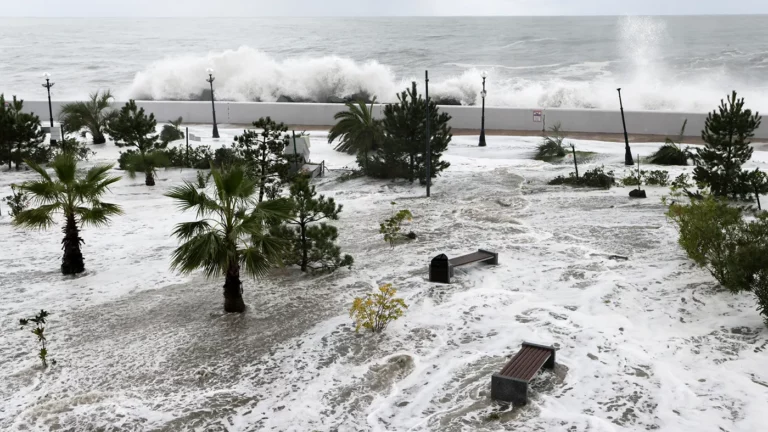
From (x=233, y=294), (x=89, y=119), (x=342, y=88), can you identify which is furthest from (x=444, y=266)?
(x=342, y=88)

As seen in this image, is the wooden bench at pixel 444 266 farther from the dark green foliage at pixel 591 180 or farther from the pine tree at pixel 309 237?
the dark green foliage at pixel 591 180

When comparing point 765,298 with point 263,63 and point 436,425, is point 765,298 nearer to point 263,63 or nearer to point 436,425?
point 436,425

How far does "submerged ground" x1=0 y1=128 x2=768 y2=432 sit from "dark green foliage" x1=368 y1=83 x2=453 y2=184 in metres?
5.51

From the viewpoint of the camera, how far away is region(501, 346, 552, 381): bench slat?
838 centimetres

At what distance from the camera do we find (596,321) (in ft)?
34.6

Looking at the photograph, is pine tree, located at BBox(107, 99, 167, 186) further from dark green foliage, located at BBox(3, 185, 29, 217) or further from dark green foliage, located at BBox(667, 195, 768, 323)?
dark green foliage, located at BBox(667, 195, 768, 323)

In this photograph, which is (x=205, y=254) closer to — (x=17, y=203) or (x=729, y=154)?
(x=17, y=203)

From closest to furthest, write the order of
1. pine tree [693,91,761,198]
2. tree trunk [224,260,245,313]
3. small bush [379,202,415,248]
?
tree trunk [224,260,245,313], small bush [379,202,415,248], pine tree [693,91,761,198]

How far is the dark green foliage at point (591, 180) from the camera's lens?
20.5 metres

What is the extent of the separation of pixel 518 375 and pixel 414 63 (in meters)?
93.1

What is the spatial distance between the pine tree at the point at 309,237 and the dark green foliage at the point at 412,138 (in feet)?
27.8

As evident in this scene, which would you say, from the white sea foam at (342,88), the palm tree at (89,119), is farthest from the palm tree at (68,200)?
the white sea foam at (342,88)

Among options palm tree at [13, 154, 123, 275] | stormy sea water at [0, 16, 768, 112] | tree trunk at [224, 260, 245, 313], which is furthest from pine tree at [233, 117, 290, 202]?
stormy sea water at [0, 16, 768, 112]

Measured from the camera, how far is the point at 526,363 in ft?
28.5
